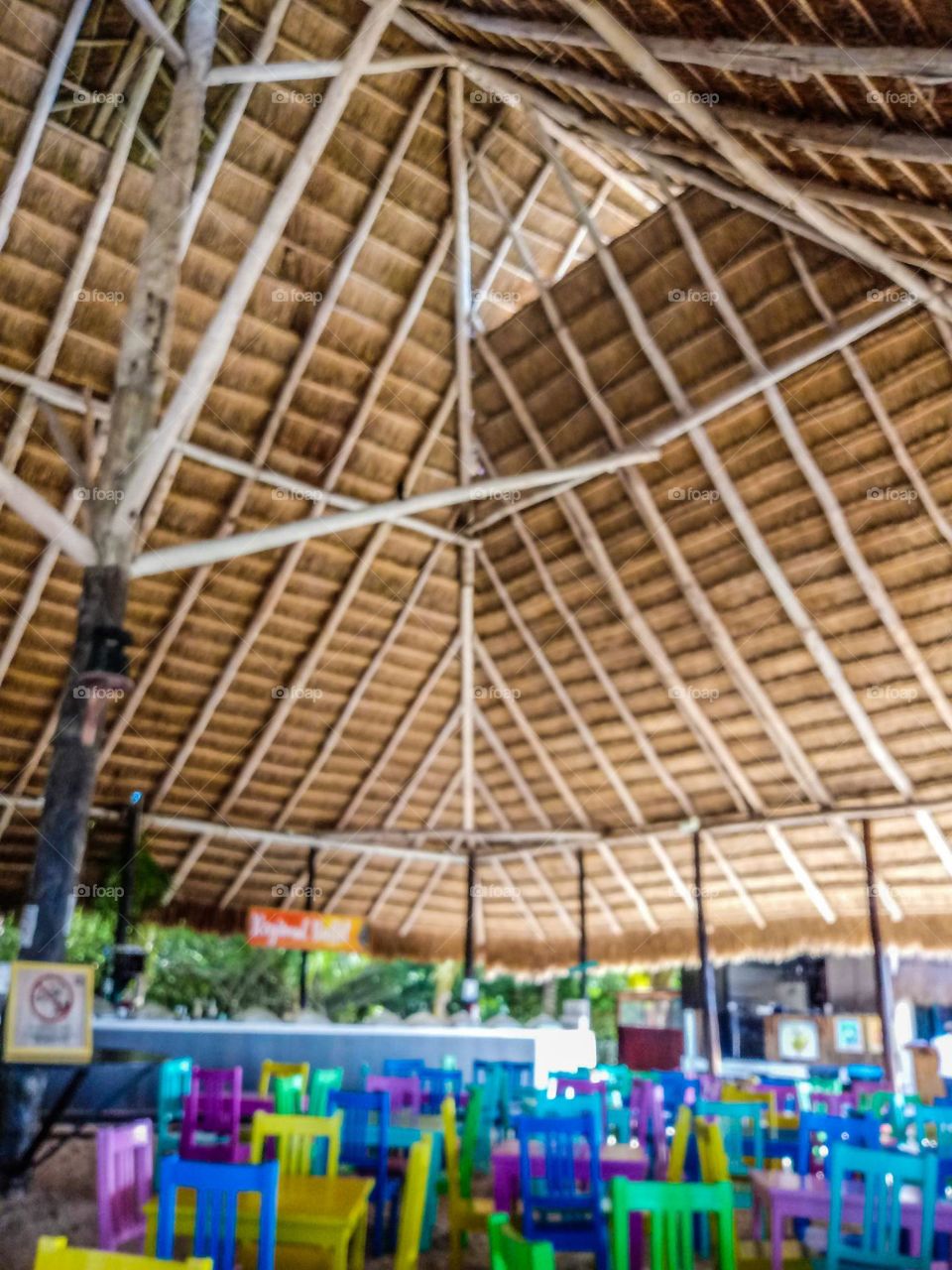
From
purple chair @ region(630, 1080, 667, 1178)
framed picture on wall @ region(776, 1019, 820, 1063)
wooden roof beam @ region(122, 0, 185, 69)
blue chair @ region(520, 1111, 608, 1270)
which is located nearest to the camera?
blue chair @ region(520, 1111, 608, 1270)

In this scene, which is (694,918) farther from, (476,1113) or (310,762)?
(476,1113)

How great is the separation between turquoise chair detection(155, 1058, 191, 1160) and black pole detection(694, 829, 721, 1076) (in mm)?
6991

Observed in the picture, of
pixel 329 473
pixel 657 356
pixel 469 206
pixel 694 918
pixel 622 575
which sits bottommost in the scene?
pixel 694 918

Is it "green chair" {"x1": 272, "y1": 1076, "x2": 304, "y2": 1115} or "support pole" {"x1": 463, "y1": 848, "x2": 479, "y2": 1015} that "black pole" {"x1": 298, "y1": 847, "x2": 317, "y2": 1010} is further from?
"green chair" {"x1": 272, "y1": 1076, "x2": 304, "y2": 1115}

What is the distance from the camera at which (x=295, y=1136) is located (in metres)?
4.30

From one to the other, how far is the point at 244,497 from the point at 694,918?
762 cm

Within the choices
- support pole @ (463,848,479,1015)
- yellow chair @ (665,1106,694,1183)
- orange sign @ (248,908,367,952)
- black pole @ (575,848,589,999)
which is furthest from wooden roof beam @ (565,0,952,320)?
orange sign @ (248,908,367,952)

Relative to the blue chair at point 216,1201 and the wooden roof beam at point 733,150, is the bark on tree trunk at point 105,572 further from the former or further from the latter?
the blue chair at point 216,1201

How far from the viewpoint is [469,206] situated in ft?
34.1

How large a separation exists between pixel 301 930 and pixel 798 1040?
934 cm

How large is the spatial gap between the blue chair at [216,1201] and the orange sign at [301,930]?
383 inches

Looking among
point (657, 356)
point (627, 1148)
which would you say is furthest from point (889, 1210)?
point (657, 356)

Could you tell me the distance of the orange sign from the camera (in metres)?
12.6

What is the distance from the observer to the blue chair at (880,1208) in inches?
132
